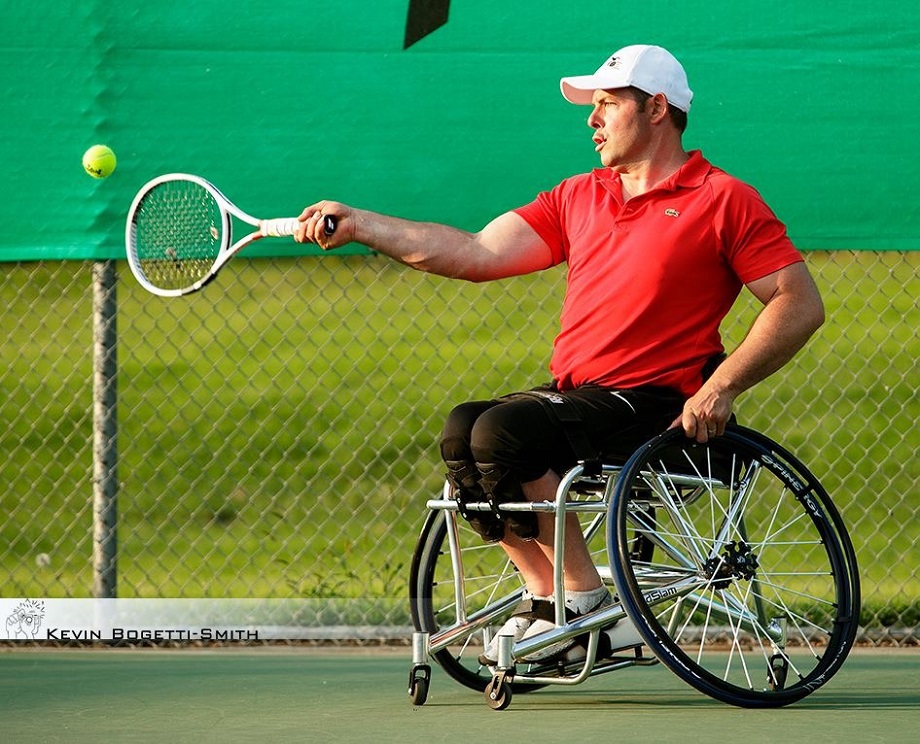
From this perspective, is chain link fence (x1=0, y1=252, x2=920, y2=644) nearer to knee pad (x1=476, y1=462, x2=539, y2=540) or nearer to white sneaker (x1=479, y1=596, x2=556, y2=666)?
white sneaker (x1=479, y1=596, x2=556, y2=666)

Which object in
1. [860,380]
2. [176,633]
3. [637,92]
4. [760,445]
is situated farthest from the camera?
[860,380]

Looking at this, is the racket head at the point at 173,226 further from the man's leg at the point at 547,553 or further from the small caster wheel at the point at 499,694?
the small caster wheel at the point at 499,694

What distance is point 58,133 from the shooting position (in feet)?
15.2

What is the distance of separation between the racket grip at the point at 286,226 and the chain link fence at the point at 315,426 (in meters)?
1.50

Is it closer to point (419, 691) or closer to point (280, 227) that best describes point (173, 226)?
point (280, 227)

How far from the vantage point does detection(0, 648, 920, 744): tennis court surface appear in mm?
3191

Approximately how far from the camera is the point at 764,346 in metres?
3.38

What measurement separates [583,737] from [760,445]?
0.73 metres

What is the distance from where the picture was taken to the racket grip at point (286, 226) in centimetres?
352

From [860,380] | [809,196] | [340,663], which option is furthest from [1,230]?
[860,380]

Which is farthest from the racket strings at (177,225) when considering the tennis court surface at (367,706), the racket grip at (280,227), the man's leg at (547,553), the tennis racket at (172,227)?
the man's leg at (547,553)

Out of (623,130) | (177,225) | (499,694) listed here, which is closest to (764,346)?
(623,130)

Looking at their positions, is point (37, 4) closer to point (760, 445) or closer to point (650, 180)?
point (650, 180)

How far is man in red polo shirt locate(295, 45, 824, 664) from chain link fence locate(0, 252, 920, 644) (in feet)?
4.57
